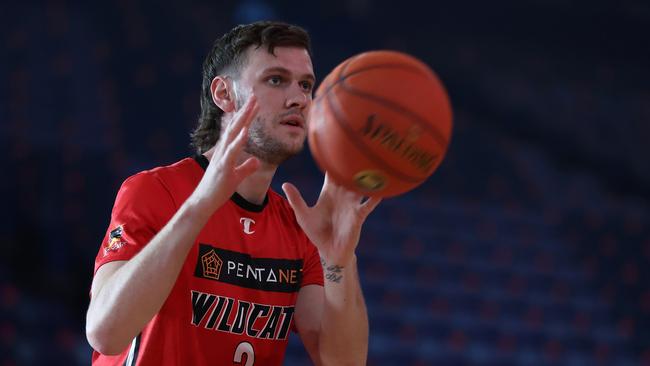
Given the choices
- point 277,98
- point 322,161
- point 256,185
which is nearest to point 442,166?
point 256,185

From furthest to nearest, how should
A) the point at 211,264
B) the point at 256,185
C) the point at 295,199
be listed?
the point at 256,185 < the point at 211,264 < the point at 295,199

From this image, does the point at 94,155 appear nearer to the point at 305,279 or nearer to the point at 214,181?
the point at 305,279

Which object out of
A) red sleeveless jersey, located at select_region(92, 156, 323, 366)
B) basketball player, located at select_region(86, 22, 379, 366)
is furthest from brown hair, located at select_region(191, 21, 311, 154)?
red sleeveless jersey, located at select_region(92, 156, 323, 366)

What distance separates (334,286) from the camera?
274cm

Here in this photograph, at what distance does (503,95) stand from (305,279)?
422 inches

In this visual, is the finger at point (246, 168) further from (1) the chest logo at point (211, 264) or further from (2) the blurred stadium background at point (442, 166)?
(2) the blurred stadium background at point (442, 166)

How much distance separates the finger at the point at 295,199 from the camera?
259cm

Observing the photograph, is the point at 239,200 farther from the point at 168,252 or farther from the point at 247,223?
the point at 168,252

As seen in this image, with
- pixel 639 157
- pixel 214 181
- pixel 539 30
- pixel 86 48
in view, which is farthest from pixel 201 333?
pixel 539 30

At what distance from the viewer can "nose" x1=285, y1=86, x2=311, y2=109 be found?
2.69 m

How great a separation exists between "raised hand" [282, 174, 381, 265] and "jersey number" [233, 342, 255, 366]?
1.33ft

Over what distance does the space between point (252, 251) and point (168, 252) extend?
65 centimetres

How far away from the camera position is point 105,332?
89.1 inches

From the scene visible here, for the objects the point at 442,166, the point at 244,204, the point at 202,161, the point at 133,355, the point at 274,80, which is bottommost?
the point at 133,355
